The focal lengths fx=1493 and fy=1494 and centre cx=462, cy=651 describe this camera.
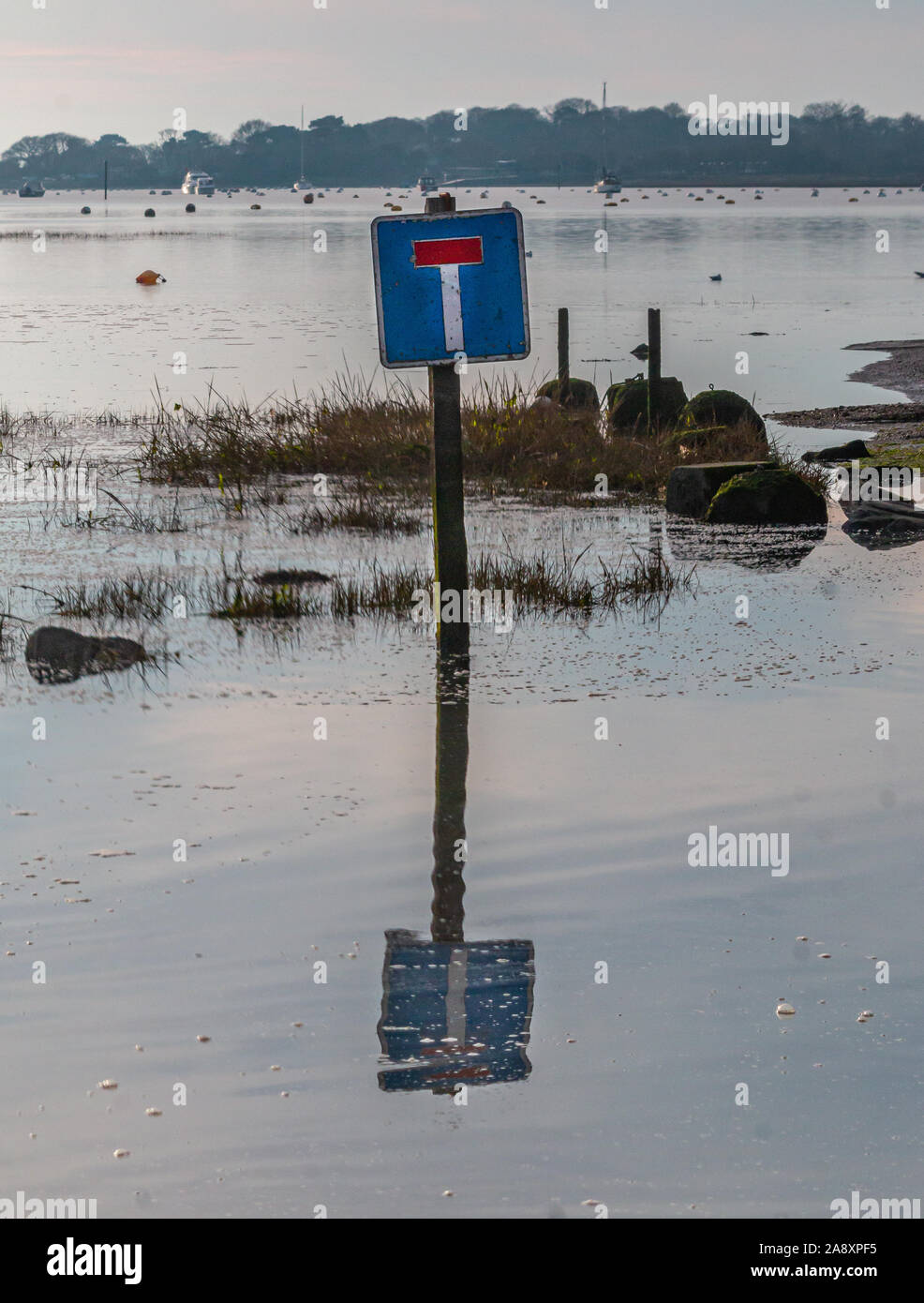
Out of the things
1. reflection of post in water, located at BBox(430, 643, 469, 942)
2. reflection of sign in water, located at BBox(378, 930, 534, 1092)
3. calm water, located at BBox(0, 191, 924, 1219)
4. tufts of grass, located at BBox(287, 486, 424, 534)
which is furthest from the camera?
tufts of grass, located at BBox(287, 486, 424, 534)

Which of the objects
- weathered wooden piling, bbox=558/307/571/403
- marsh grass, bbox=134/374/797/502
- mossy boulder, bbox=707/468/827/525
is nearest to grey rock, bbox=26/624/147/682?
marsh grass, bbox=134/374/797/502

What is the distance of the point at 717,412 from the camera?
22.8m

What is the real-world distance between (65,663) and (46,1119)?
565 centimetres

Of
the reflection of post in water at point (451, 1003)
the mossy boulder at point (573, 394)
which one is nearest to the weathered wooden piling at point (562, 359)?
the mossy boulder at point (573, 394)

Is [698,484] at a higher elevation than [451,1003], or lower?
higher

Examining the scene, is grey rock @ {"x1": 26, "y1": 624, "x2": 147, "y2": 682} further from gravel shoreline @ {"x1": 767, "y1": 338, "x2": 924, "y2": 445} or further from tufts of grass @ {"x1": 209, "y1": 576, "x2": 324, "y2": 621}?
gravel shoreline @ {"x1": 767, "y1": 338, "x2": 924, "y2": 445}

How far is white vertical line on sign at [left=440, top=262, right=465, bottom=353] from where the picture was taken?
8.92 meters

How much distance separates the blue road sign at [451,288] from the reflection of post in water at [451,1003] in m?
3.57

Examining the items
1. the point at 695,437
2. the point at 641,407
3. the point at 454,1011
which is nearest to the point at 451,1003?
the point at 454,1011

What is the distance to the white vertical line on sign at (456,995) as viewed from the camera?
4906 millimetres

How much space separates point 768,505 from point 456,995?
38.1 feet

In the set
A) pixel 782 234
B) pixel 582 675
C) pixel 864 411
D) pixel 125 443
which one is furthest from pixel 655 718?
pixel 782 234

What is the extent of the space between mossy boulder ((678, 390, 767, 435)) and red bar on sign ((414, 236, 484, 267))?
13854 millimetres

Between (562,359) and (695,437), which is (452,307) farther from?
(562,359)
